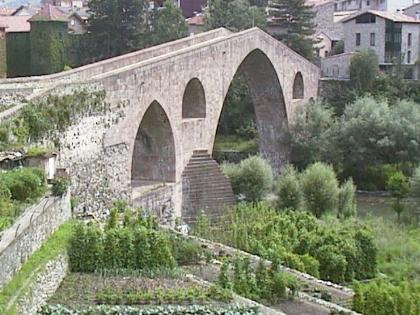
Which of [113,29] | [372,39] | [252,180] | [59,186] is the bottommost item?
[252,180]

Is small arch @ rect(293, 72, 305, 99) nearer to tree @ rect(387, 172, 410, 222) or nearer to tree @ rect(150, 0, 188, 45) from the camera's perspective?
tree @ rect(150, 0, 188, 45)

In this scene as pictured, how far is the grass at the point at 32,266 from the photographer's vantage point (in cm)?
1070

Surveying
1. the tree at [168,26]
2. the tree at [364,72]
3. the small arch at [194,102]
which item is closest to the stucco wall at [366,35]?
the tree at [364,72]

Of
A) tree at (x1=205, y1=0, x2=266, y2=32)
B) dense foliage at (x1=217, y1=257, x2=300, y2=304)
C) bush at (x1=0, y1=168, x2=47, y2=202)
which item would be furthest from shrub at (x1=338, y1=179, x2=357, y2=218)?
tree at (x1=205, y1=0, x2=266, y2=32)

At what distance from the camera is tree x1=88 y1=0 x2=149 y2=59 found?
43812 millimetres

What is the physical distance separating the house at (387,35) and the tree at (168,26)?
7.79m

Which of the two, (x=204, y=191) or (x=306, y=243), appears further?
(x=204, y=191)

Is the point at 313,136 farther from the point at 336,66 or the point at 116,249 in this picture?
the point at 116,249

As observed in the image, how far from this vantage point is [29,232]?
1233 centimetres

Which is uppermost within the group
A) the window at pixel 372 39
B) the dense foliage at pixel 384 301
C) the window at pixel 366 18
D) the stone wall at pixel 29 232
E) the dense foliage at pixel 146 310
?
the window at pixel 366 18

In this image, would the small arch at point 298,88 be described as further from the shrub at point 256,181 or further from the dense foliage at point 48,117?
the dense foliage at point 48,117

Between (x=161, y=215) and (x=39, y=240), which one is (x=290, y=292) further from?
(x=161, y=215)

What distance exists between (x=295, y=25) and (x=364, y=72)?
4611mm

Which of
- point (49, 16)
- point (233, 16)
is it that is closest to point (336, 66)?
point (233, 16)
